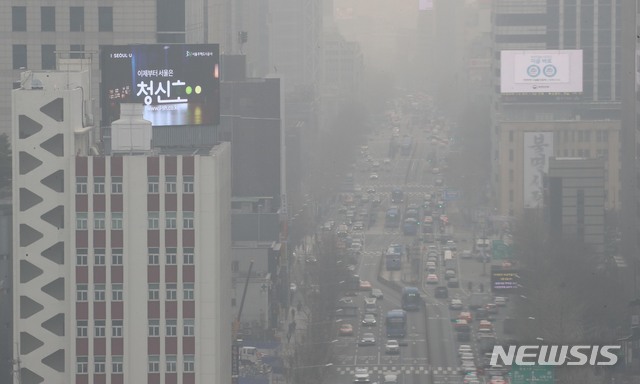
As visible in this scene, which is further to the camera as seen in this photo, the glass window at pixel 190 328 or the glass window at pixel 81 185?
the glass window at pixel 190 328

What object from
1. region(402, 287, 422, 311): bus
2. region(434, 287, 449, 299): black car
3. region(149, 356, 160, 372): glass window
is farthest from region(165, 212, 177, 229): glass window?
region(434, 287, 449, 299): black car

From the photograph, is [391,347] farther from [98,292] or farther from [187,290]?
[98,292]

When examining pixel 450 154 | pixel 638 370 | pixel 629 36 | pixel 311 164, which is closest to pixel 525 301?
pixel 638 370

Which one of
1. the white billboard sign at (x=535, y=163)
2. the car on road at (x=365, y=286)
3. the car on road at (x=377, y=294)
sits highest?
the white billboard sign at (x=535, y=163)

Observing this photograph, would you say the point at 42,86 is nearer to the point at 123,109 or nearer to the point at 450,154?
the point at 123,109

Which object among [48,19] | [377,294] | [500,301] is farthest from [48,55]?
[377,294]

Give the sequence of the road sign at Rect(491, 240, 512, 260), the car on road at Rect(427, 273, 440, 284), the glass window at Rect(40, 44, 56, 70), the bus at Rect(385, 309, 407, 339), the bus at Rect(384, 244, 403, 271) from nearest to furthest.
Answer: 1. the glass window at Rect(40, 44, 56, 70)
2. the bus at Rect(385, 309, 407, 339)
3. the car on road at Rect(427, 273, 440, 284)
4. the road sign at Rect(491, 240, 512, 260)
5. the bus at Rect(384, 244, 403, 271)

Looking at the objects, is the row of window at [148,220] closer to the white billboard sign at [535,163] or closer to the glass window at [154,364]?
the glass window at [154,364]

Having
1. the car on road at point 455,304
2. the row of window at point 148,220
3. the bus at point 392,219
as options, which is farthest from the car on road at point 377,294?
the row of window at point 148,220

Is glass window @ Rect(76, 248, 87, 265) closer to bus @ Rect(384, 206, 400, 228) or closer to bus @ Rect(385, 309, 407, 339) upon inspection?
bus @ Rect(385, 309, 407, 339)
